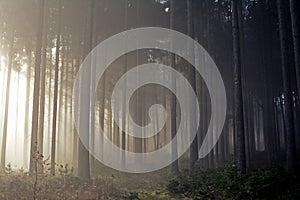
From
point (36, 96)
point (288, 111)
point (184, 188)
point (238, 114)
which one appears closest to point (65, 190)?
point (184, 188)

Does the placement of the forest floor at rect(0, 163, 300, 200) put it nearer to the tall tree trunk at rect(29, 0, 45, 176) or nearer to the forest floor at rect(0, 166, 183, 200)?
the forest floor at rect(0, 166, 183, 200)

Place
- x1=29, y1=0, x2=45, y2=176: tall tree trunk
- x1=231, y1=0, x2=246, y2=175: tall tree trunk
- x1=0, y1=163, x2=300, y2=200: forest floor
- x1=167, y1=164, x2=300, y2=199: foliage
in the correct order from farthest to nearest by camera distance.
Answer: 1. x1=29, y1=0, x2=45, y2=176: tall tree trunk
2. x1=231, y1=0, x2=246, y2=175: tall tree trunk
3. x1=0, y1=163, x2=300, y2=200: forest floor
4. x1=167, y1=164, x2=300, y2=199: foliage

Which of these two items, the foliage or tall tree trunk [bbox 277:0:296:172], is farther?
tall tree trunk [bbox 277:0:296:172]

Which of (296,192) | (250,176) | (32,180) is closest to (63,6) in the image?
(32,180)

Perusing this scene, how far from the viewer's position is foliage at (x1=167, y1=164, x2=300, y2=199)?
11.4m

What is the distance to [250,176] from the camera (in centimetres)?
1259

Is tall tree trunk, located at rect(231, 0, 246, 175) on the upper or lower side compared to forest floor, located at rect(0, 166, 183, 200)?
upper

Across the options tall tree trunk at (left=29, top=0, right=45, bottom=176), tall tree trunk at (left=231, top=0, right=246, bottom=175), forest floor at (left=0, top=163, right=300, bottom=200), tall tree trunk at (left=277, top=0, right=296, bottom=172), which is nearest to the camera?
forest floor at (left=0, top=163, right=300, bottom=200)

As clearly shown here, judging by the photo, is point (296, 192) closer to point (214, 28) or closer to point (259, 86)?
point (214, 28)

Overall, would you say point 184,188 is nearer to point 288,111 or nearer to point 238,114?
point 238,114

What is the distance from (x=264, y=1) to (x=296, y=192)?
64.1 feet

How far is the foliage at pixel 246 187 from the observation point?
37.5 ft

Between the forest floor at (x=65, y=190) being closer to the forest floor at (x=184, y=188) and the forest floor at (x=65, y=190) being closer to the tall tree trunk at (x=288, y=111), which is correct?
the forest floor at (x=184, y=188)

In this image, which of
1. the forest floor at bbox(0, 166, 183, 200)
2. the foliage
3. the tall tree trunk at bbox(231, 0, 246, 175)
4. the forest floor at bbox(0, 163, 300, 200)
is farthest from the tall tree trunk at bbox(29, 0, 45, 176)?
the tall tree trunk at bbox(231, 0, 246, 175)
